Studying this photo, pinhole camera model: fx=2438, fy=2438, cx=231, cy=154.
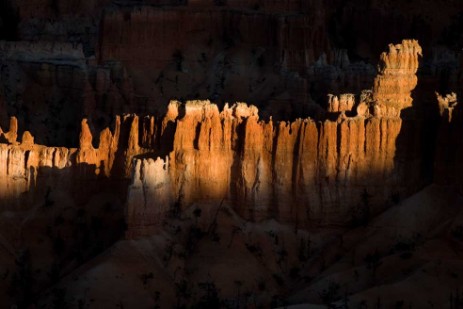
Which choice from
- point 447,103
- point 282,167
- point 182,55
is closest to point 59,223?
point 282,167

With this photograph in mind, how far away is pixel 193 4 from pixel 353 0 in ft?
24.6

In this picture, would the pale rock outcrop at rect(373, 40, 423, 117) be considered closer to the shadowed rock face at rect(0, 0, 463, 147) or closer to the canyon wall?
the canyon wall

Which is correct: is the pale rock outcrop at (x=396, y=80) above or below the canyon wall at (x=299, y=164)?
above

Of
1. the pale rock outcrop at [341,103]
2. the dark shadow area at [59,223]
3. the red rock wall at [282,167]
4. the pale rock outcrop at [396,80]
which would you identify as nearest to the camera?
the red rock wall at [282,167]

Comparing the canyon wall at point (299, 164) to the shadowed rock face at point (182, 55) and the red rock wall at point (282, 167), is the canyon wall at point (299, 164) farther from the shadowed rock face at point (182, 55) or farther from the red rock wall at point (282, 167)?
the shadowed rock face at point (182, 55)

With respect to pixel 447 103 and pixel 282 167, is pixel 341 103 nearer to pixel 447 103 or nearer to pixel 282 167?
pixel 282 167

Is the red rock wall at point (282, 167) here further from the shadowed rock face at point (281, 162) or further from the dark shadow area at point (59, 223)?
the dark shadow area at point (59, 223)

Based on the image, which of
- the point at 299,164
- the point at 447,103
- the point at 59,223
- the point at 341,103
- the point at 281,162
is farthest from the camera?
the point at 341,103

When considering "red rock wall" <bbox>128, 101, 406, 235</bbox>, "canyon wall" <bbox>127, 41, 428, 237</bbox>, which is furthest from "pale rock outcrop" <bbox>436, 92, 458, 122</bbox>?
"red rock wall" <bbox>128, 101, 406, 235</bbox>

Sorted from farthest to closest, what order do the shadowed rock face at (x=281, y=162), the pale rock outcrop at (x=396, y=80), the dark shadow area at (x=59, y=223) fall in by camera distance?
the pale rock outcrop at (x=396, y=80), the dark shadow area at (x=59, y=223), the shadowed rock face at (x=281, y=162)

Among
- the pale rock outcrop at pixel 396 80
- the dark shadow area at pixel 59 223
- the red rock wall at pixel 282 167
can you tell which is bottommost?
the dark shadow area at pixel 59 223

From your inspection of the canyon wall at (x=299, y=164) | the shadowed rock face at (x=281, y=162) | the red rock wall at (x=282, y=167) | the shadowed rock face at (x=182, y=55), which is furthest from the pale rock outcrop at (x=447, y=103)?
the shadowed rock face at (x=182, y=55)

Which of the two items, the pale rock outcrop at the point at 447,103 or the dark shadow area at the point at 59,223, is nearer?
the pale rock outcrop at the point at 447,103

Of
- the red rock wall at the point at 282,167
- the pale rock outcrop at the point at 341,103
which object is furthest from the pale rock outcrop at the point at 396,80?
the pale rock outcrop at the point at 341,103
